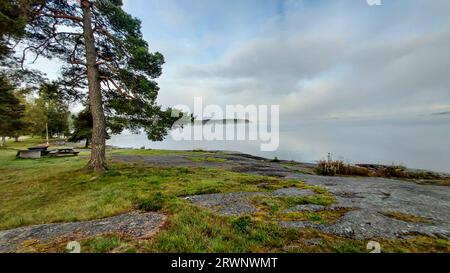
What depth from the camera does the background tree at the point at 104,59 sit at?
10.3 meters

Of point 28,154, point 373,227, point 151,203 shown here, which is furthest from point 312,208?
point 28,154

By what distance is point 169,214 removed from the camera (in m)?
5.41

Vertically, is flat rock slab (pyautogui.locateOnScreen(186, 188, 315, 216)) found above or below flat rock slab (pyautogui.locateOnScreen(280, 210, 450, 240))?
below

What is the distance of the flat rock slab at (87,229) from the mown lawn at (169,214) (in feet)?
0.92

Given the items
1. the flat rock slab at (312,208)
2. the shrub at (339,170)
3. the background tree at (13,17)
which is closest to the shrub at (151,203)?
the flat rock slab at (312,208)

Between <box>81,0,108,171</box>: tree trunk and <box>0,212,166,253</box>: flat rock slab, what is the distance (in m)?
6.70

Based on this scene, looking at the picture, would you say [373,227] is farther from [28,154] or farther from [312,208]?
[28,154]

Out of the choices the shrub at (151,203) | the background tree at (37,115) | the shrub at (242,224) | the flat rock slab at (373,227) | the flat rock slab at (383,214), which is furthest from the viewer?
the background tree at (37,115)

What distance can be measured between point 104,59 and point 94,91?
190cm

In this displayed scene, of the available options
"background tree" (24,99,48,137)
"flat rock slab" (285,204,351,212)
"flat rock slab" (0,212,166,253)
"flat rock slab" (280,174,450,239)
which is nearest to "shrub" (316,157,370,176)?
"flat rock slab" (280,174,450,239)

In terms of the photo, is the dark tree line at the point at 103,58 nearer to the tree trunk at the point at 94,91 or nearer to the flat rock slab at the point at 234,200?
the tree trunk at the point at 94,91

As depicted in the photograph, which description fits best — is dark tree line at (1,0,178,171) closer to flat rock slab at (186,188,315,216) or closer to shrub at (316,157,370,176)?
flat rock slab at (186,188,315,216)

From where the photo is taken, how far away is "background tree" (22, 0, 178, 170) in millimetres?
10273

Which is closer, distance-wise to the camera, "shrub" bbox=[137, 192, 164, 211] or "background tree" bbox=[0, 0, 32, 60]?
"shrub" bbox=[137, 192, 164, 211]
